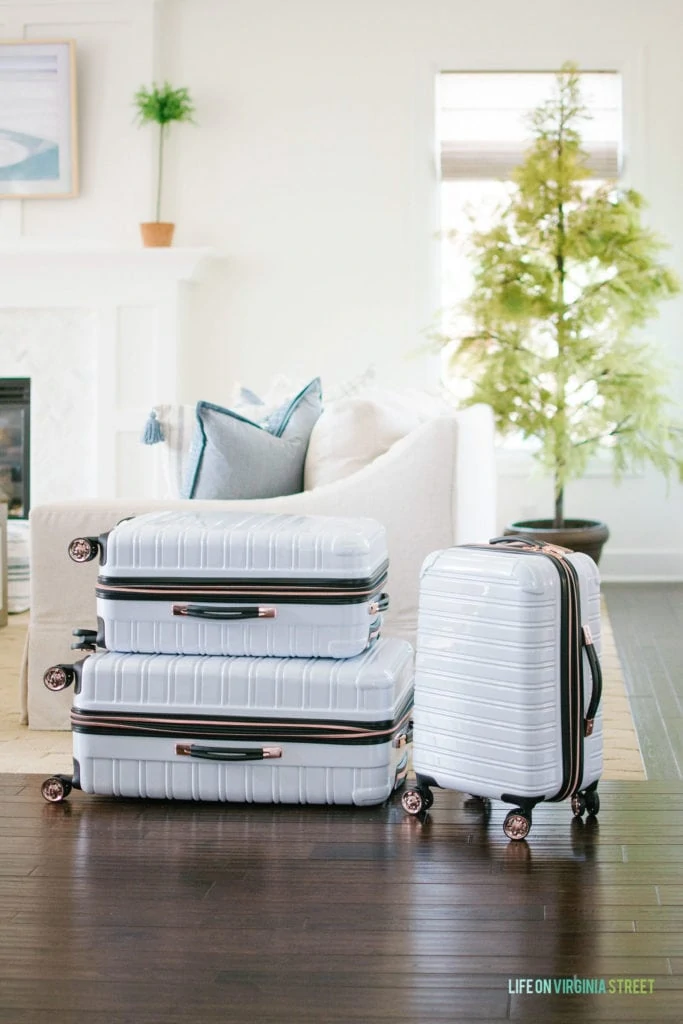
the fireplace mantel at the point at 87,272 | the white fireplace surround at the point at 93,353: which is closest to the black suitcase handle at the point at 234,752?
the white fireplace surround at the point at 93,353

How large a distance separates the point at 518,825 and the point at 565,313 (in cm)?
361

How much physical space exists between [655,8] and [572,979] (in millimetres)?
5289

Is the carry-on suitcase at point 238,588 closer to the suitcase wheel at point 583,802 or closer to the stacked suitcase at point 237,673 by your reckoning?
the stacked suitcase at point 237,673

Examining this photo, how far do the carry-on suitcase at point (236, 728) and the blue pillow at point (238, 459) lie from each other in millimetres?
728

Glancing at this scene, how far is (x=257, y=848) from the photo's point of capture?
245cm

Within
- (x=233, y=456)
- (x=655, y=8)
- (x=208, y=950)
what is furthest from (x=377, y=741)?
(x=655, y=8)

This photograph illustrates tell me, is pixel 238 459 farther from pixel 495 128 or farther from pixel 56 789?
pixel 495 128

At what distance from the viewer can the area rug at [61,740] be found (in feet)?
9.98

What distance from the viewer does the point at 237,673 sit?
2.68 meters

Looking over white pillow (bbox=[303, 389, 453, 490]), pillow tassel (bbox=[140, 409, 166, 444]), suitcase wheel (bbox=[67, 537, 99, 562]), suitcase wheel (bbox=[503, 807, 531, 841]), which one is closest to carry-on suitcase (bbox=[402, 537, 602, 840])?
suitcase wheel (bbox=[503, 807, 531, 841])

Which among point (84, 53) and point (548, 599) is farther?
point (84, 53)

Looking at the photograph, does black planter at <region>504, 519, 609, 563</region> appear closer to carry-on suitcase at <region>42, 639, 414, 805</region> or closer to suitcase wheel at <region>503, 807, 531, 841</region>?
carry-on suitcase at <region>42, 639, 414, 805</region>

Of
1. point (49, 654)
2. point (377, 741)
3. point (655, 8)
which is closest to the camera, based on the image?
point (377, 741)

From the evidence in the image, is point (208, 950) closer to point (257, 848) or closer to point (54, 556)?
point (257, 848)
